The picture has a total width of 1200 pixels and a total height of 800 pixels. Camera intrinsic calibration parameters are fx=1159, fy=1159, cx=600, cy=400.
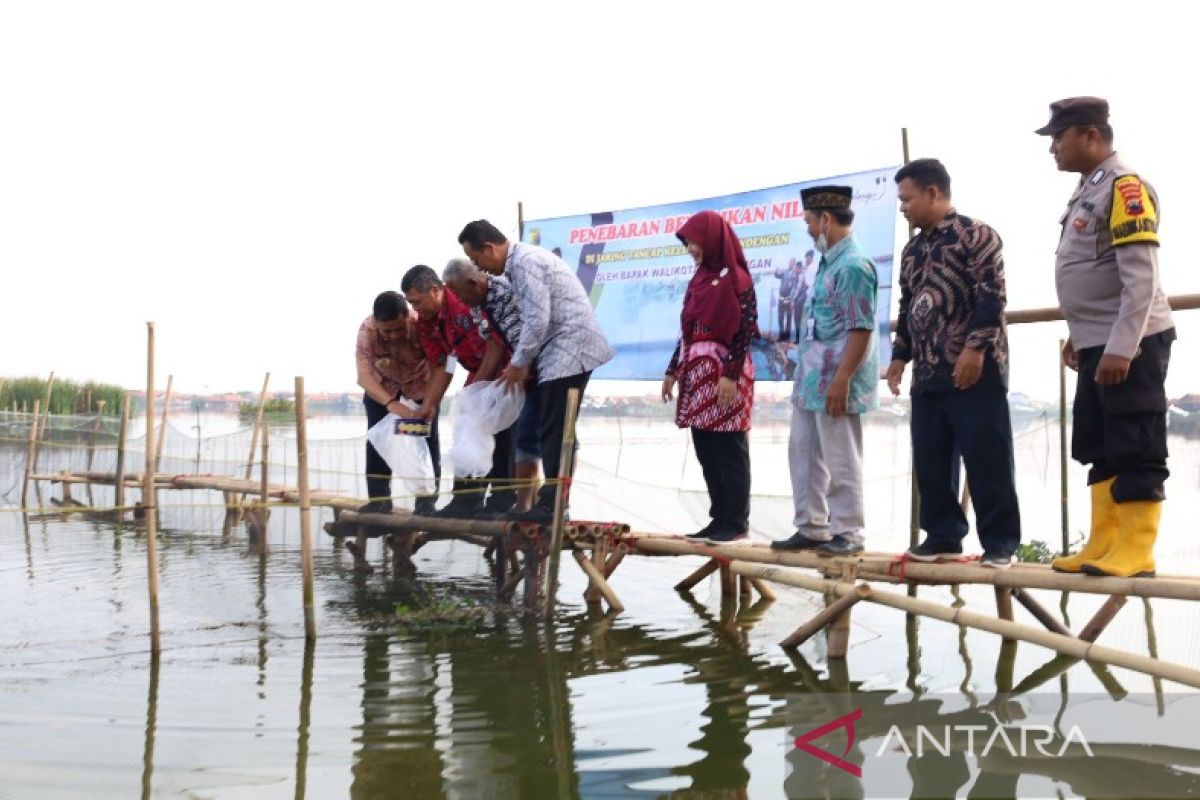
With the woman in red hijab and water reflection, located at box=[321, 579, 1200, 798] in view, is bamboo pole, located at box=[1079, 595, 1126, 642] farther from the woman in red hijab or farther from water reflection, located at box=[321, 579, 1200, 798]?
the woman in red hijab

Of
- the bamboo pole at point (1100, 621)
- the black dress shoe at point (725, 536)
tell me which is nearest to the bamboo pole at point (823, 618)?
the black dress shoe at point (725, 536)

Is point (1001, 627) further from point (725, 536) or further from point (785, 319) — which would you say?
point (785, 319)

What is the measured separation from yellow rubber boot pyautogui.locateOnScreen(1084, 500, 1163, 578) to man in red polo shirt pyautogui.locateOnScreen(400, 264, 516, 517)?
10.4 feet

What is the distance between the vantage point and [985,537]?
4.45 metres

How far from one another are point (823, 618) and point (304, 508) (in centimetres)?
229

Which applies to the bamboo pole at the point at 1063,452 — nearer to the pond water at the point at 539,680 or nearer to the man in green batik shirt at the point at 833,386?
the pond water at the point at 539,680

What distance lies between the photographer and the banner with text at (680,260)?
247 inches

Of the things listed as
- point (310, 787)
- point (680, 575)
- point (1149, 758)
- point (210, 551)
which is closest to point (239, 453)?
point (210, 551)

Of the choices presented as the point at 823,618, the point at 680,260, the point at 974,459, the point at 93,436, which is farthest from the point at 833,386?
the point at 93,436

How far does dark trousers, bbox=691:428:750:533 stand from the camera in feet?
18.0

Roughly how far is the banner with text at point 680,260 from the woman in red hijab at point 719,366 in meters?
1.05

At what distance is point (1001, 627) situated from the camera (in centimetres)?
395

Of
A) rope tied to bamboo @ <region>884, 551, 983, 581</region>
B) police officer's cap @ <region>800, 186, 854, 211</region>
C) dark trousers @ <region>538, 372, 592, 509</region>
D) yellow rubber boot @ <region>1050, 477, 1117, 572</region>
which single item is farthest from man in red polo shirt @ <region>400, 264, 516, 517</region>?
yellow rubber boot @ <region>1050, 477, 1117, 572</region>

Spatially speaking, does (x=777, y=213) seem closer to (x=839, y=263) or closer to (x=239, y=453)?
(x=839, y=263)
